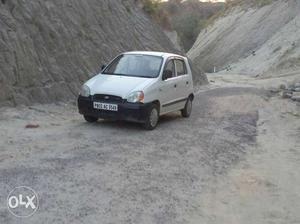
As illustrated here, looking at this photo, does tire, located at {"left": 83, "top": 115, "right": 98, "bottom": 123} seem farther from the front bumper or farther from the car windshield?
the car windshield

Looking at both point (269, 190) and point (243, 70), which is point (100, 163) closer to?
point (269, 190)

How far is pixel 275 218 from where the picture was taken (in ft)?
24.4

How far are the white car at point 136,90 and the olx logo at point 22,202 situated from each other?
15.9 feet

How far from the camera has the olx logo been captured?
664cm

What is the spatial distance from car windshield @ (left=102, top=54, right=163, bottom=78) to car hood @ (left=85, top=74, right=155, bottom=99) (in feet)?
1.03

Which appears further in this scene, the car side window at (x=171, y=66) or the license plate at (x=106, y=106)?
the car side window at (x=171, y=66)

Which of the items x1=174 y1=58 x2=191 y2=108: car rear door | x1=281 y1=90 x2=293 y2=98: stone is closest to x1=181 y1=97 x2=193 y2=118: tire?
x1=174 y1=58 x2=191 y2=108: car rear door

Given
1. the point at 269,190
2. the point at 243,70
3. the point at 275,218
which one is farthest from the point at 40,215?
the point at 243,70

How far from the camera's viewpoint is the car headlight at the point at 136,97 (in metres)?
12.0

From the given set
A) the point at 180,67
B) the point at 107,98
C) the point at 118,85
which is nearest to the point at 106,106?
the point at 107,98

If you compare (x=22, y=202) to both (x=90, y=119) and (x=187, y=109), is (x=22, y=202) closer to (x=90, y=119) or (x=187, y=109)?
(x=90, y=119)

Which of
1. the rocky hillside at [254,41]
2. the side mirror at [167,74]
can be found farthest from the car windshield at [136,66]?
the rocky hillside at [254,41]

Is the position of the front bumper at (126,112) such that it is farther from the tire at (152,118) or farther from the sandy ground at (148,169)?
the sandy ground at (148,169)

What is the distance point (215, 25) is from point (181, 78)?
183 feet
